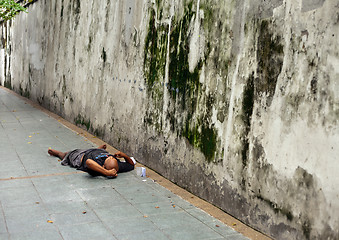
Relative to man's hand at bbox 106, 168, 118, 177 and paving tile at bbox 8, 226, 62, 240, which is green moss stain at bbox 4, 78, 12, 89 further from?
paving tile at bbox 8, 226, 62, 240

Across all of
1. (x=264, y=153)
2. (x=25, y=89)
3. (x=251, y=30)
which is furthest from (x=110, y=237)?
(x=25, y=89)

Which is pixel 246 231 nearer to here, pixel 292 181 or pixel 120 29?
pixel 292 181

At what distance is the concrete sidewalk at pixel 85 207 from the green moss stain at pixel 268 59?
155cm

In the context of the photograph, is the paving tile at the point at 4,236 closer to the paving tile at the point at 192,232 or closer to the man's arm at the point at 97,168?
the paving tile at the point at 192,232

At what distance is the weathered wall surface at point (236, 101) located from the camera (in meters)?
3.71

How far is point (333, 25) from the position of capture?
3576 millimetres

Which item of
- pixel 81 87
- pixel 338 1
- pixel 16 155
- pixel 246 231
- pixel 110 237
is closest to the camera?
pixel 338 1

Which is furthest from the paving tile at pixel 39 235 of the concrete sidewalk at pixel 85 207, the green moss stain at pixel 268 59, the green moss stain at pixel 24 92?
the green moss stain at pixel 24 92

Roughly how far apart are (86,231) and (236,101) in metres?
2.15

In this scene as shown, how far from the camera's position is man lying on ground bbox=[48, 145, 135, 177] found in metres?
6.21

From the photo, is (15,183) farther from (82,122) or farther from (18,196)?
(82,122)

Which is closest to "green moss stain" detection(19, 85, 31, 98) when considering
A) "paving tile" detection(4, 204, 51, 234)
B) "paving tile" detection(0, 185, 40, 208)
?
"paving tile" detection(0, 185, 40, 208)

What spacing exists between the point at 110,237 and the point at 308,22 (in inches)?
109

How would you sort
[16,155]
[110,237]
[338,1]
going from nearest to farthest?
[338,1] < [110,237] < [16,155]
